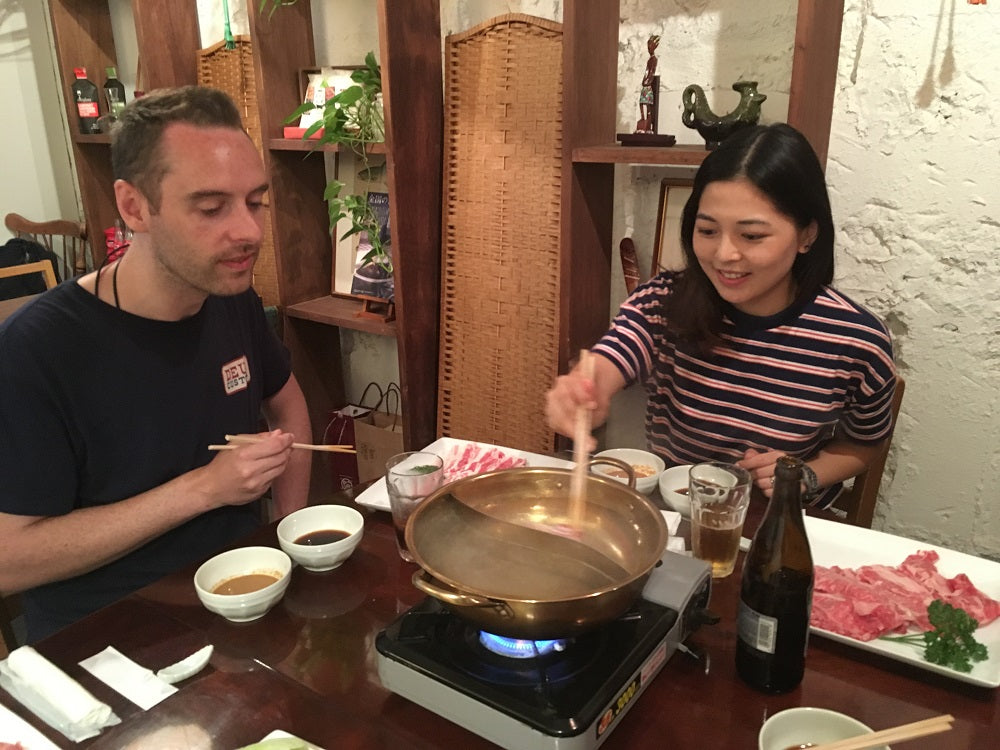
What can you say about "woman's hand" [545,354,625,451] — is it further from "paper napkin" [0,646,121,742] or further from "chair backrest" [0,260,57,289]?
"chair backrest" [0,260,57,289]

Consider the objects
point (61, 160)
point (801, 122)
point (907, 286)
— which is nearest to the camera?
point (801, 122)

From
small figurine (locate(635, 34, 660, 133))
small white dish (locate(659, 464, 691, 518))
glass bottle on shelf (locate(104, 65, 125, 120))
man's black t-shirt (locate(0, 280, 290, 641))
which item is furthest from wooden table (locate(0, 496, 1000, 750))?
glass bottle on shelf (locate(104, 65, 125, 120))

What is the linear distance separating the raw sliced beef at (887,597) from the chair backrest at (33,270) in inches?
131

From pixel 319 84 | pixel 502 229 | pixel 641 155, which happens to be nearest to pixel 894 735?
pixel 641 155

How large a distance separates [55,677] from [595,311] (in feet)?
5.92

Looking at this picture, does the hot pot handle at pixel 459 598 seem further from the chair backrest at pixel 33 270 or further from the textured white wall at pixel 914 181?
the chair backrest at pixel 33 270

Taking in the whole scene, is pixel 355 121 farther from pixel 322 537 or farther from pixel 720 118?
pixel 322 537

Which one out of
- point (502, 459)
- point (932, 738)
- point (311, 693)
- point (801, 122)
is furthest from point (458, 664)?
point (801, 122)

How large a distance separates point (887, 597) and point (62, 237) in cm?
454

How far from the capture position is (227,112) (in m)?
1.57

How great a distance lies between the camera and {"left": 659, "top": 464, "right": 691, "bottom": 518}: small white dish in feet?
4.76

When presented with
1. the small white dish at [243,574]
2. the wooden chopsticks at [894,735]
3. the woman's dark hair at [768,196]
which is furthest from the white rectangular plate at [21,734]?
the woman's dark hair at [768,196]

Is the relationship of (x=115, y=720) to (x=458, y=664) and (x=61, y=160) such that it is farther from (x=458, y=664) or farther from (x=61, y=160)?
(x=61, y=160)

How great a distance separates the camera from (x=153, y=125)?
4.93 ft
